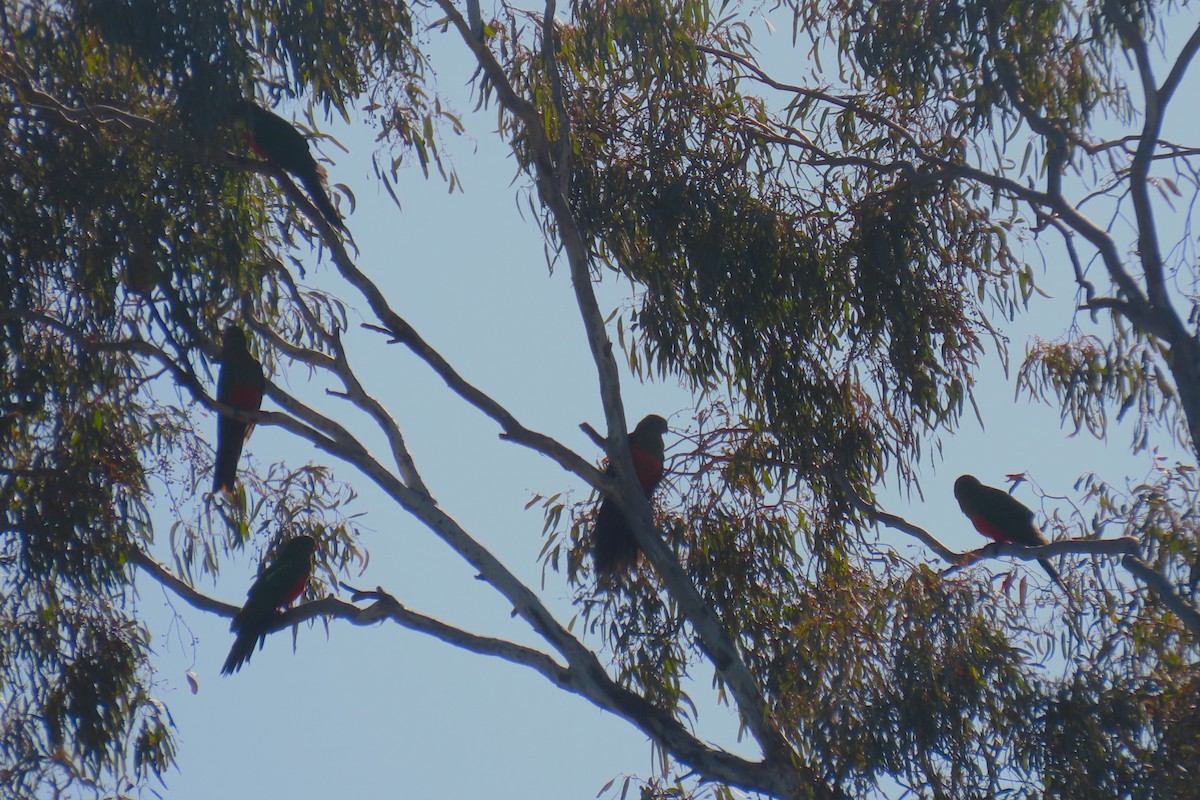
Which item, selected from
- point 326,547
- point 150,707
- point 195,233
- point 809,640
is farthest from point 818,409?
point 150,707

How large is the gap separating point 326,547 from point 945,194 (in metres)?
2.84

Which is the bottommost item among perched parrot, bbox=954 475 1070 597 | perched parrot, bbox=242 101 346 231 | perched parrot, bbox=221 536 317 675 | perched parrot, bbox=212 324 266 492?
perched parrot, bbox=221 536 317 675

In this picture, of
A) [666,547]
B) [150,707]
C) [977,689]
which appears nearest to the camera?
[977,689]

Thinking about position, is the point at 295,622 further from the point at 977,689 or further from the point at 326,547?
the point at 977,689

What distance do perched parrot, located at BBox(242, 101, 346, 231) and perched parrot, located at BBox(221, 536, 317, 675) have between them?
48.3 inches

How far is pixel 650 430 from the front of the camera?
5.63 m

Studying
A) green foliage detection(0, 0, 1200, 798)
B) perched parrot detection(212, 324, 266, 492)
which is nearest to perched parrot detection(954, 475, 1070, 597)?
green foliage detection(0, 0, 1200, 798)

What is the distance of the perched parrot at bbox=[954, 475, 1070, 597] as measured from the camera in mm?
5172

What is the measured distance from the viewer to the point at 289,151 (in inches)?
200

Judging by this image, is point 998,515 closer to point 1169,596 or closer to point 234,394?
point 1169,596

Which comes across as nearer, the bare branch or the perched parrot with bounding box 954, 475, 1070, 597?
the bare branch

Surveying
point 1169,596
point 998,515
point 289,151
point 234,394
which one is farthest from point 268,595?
point 1169,596

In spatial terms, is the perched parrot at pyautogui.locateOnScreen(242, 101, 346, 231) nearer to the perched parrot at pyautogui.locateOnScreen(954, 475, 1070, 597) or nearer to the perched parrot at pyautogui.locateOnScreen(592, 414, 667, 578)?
the perched parrot at pyautogui.locateOnScreen(592, 414, 667, 578)

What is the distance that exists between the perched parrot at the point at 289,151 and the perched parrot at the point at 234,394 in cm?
62
